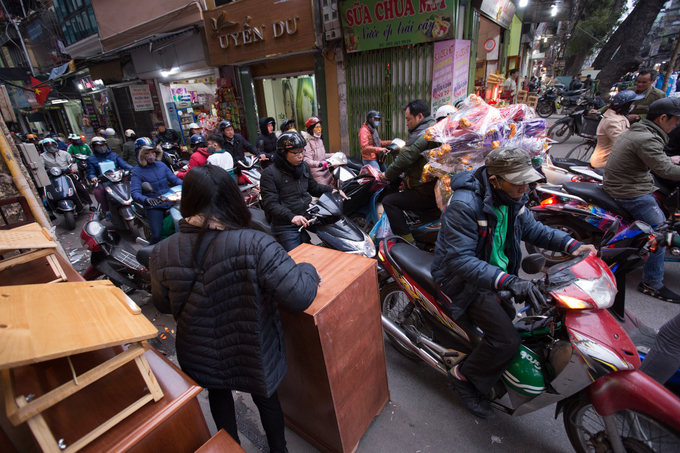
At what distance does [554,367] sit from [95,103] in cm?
2215

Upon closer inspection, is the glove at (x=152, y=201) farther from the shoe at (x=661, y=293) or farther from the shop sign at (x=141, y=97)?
the shop sign at (x=141, y=97)

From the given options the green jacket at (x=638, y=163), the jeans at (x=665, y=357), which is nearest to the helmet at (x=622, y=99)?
the green jacket at (x=638, y=163)

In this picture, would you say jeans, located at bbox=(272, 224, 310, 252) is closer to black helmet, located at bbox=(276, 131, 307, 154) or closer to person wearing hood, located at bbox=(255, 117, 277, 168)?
black helmet, located at bbox=(276, 131, 307, 154)

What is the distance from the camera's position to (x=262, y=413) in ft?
5.73

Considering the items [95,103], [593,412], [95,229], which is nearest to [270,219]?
[95,229]

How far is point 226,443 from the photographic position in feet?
4.42

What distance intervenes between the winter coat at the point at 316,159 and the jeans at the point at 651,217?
388 cm

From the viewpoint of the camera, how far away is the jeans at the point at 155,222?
14.8ft

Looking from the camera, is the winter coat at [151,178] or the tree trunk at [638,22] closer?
the winter coat at [151,178]

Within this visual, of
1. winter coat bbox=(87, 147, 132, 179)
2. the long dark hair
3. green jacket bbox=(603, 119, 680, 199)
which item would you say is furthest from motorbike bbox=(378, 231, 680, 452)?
winter coat bbox=(87, 147, 132, 179)

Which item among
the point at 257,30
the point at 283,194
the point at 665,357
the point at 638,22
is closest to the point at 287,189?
the point at 283,194

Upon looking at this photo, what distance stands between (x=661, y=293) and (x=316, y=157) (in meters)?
4.83

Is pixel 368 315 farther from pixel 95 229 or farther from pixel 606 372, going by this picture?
pixel 95 229

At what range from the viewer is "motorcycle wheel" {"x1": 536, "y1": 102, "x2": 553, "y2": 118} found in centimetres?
1538
